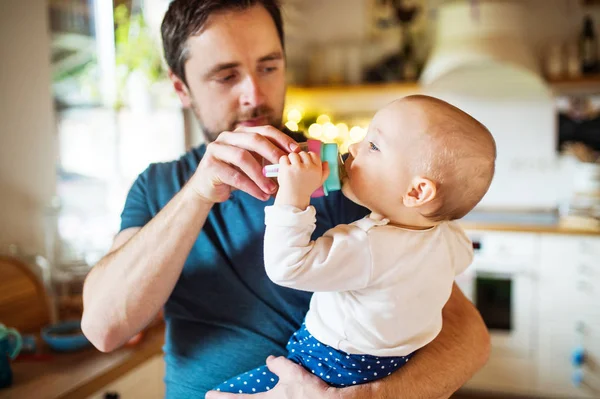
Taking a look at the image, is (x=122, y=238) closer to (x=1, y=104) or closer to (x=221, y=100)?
(x=221, y=100)

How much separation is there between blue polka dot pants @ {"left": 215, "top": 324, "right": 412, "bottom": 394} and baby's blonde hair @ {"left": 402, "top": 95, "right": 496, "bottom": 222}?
0.97 ft

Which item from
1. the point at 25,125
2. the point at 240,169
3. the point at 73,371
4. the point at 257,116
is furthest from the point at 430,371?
the point at 25,125

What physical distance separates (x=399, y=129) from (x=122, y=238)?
69 cm

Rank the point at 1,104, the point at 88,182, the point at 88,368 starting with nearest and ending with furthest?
the point at 88,368 < the point at 1,104 < the point at 88,182

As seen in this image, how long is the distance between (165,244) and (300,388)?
0.38 m

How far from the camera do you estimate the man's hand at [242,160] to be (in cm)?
88

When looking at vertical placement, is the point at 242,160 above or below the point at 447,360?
above

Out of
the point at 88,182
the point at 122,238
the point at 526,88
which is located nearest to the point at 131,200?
the point at 122,238

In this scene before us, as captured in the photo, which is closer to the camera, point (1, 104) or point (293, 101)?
point (1, 104)

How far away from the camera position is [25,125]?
2266mm

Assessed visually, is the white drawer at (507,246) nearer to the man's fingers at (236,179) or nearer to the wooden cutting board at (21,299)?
the wooden cutting board at (21,299)

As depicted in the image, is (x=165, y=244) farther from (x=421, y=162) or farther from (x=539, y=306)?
(x=539, y=306)

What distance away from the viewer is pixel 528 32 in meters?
3.80

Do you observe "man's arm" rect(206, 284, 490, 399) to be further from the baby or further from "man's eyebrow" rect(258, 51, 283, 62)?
"man's eyebrow" rect(258, 51, 283, 62)
